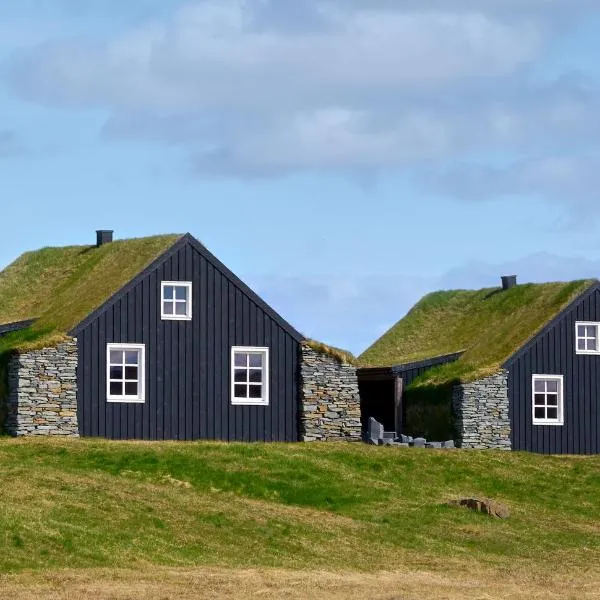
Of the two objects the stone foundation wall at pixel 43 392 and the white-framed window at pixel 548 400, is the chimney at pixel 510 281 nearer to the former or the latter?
the white-framed window at pixel 548 400

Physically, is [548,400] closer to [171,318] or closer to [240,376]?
[240,376]

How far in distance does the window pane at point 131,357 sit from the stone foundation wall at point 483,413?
11.9m

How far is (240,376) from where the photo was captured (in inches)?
2039

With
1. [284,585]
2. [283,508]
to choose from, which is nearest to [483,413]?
[283,508]

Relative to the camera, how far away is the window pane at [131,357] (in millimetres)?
50250

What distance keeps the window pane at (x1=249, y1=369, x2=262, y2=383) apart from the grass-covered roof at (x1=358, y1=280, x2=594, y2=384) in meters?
7.85

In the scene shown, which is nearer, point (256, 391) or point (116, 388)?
point (116, 388)

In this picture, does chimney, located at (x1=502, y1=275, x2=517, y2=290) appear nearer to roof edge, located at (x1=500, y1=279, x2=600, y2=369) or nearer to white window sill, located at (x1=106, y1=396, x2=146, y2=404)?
roof edge, located at (x1=500, y1=279, x2=600, y2=369)

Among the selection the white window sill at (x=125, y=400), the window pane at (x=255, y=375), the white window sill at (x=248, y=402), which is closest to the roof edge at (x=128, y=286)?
the white window sill at (x=125, y=400)

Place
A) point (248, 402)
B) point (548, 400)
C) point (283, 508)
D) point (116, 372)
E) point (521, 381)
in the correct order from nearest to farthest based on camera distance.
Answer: point (283, 508), point (116, 372), point (248, 402), point (521, 381), point (548, 400)

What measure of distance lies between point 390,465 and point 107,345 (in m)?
9.42

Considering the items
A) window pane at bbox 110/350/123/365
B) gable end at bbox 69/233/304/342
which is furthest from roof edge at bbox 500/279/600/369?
window pane at bbox 110/350/123/365

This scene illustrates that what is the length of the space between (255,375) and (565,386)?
11917 mm

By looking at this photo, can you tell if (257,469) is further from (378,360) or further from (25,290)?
(378,360)
